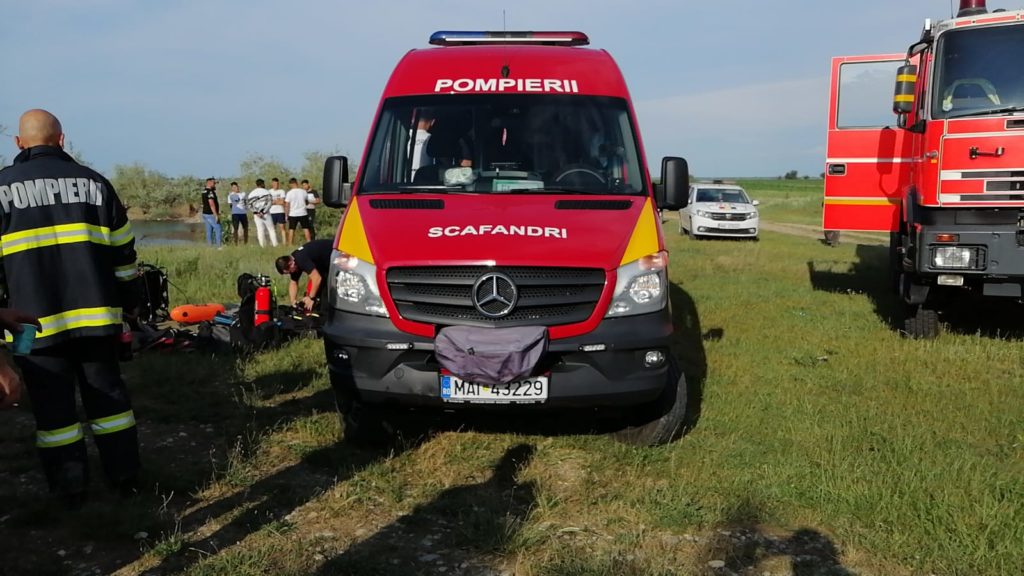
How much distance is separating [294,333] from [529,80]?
381cm

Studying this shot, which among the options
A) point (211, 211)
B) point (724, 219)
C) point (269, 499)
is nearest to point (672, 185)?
point (269, 499)

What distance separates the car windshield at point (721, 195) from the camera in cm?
2252

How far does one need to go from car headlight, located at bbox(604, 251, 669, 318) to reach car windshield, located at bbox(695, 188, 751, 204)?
18.7 m

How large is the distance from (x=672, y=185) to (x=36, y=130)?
3.63 m

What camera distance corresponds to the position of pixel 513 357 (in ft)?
13.3

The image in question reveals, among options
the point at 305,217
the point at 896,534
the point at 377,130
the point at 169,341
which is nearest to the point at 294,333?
the point at 169,341

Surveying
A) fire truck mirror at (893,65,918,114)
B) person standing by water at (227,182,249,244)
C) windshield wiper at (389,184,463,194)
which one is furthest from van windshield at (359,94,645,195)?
person standing by water at (227,182,249,244)

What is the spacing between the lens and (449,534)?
12.4ft

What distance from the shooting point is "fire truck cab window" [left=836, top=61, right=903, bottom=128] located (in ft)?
29.5

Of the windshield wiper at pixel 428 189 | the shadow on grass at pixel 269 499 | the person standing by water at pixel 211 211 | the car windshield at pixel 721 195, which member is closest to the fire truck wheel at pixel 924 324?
the windshield wiper at pixel 428 189

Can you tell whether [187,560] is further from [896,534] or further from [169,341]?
[169,341]

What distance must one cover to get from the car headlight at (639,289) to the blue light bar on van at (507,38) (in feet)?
9.17

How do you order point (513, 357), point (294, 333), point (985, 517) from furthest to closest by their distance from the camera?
1. point (294, 333)
2. point (513, 357)
3. point (985, 517)

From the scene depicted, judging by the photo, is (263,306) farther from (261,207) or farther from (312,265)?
(261,207)
